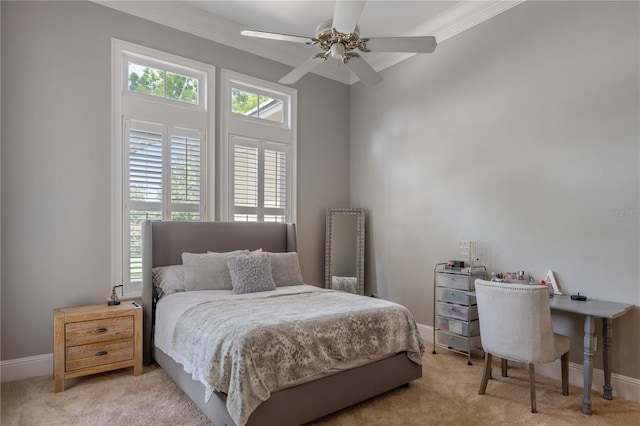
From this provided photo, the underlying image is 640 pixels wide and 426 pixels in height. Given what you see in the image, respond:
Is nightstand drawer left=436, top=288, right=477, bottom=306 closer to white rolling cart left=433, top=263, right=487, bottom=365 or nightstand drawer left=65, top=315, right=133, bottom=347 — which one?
white rolling cart left=433, top=263, right=487, bottom=365

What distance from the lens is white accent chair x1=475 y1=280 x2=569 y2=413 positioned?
2525mm

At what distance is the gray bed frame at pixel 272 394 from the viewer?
88.0 inches

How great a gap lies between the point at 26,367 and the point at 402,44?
400 centimetres

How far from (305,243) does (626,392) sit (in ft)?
11.4

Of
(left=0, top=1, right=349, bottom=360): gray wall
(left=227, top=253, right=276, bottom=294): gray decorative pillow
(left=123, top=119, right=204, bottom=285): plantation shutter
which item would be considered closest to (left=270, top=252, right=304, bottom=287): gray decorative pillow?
(left=227, top=253, right=276, bottom=294): gray decorative pillow

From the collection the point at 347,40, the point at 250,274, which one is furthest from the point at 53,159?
the point at 347,40

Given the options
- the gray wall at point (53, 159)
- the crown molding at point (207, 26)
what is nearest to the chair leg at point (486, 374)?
the gray wall at point (53, 159)

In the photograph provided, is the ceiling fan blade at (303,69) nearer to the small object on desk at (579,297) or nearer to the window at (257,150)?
the window at (257,150)

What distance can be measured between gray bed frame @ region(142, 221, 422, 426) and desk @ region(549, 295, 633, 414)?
1150mm

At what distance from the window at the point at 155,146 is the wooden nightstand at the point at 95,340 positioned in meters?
0.52

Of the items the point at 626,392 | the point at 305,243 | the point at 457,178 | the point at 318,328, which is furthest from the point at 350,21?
the point at 626,392

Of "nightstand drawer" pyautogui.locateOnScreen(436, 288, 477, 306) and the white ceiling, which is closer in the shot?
"nightstand drawer" pyautogui.locateOnScreen(436, 288, 477, 306)

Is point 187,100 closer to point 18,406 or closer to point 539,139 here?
point 18,406

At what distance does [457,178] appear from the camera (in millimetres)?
4016
